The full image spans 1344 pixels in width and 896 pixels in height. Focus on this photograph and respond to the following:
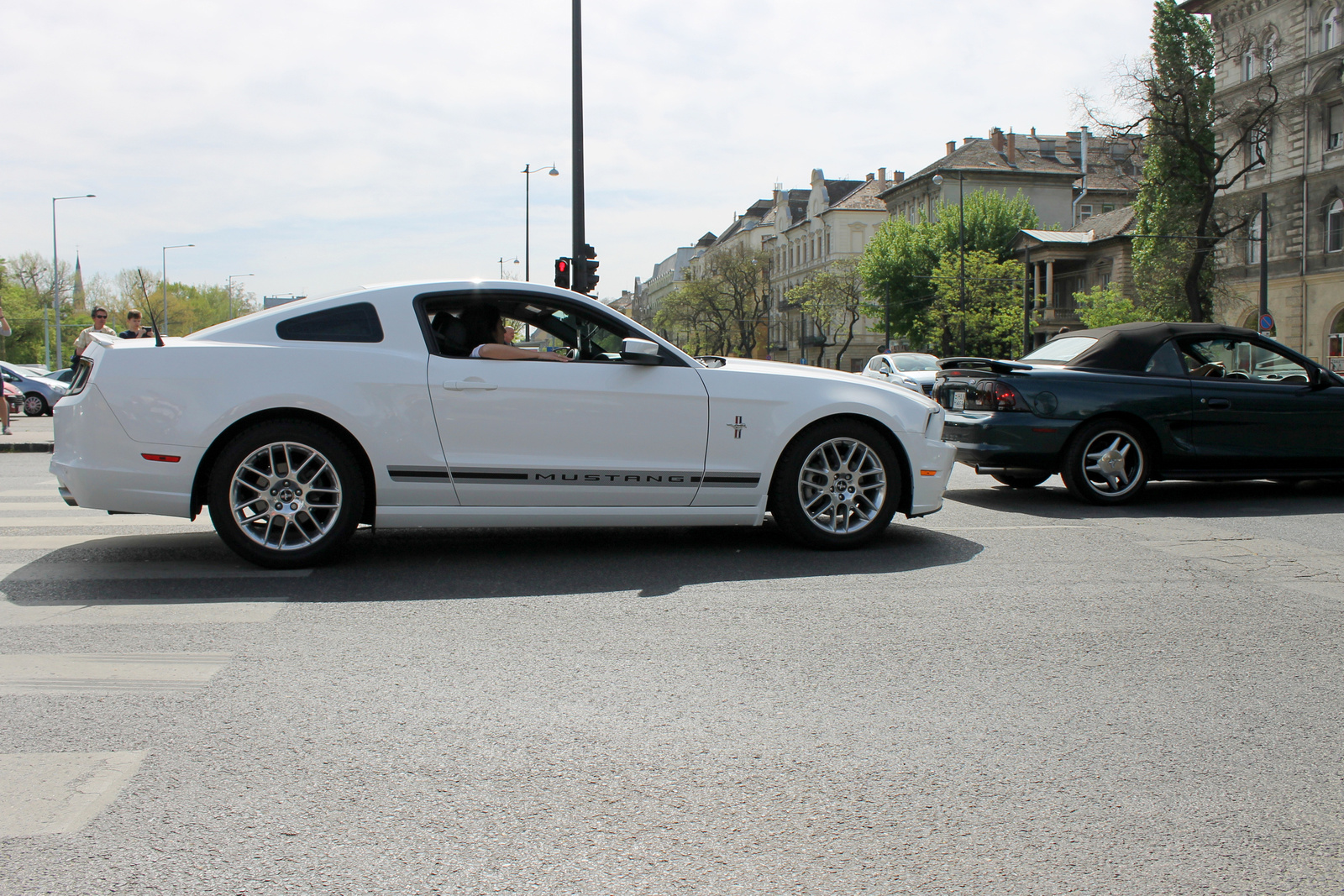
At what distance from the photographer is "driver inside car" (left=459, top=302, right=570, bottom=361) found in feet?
19.5

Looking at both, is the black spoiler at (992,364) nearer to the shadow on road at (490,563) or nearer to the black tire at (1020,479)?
the black tire at (1020,479)

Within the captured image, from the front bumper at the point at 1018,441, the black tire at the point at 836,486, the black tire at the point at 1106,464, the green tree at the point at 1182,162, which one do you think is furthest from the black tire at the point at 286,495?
the green tree at the point at 1182,162

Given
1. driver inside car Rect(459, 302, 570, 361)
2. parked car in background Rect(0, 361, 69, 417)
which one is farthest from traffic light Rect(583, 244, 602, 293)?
parked car in background Rect(0, 361, 69, 417)

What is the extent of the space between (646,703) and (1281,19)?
51.9 m

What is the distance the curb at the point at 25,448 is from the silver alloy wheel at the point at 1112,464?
12.3 meters

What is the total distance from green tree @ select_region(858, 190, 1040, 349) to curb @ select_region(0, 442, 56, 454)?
53483 millimetres

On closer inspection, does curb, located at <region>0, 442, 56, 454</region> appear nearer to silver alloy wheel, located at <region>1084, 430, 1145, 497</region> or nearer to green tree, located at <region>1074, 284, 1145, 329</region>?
silver alloy wheel, located at <region>1084, 430, 1145, 497</region>

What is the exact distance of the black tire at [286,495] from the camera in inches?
219

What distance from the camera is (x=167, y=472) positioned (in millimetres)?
5539

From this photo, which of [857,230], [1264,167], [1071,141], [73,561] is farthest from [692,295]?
[73,561]

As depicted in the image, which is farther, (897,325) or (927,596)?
(897,325)

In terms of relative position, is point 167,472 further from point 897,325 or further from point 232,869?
point 897,325

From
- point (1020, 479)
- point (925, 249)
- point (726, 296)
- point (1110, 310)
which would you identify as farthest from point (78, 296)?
point (1020, 479)

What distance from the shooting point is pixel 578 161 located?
16.0m
